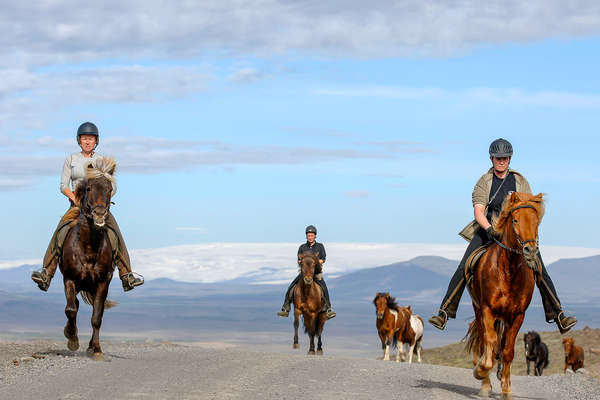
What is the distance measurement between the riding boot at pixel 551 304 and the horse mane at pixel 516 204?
4.87 ft

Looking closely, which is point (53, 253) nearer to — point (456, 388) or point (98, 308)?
point (98, 308)

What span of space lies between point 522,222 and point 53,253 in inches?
373

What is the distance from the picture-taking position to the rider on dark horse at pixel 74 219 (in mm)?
18147

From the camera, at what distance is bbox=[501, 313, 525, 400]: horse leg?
48.0 ft

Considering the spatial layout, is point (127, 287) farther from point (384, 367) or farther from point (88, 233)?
point (384, 367)

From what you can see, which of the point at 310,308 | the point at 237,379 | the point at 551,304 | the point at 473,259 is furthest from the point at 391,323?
the point at 237,379

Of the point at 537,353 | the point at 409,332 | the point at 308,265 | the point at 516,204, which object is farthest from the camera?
the point at 537,353

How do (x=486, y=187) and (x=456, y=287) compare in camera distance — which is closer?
(x=486, y=187)

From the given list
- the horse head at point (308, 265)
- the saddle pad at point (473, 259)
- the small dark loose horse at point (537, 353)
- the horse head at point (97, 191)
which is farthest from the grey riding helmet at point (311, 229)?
the small dark loose horse at point (537, 353)

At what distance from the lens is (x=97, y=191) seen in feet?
55.6

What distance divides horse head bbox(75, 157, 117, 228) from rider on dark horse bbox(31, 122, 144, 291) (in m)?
0.30

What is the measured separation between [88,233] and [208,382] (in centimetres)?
461

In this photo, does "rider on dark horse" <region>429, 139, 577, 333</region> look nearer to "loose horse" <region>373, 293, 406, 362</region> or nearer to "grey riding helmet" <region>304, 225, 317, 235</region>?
"grey riding helmet" <region>304, 225, 317, 235</region>

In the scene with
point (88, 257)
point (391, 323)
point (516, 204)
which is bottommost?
point (391, 323)
